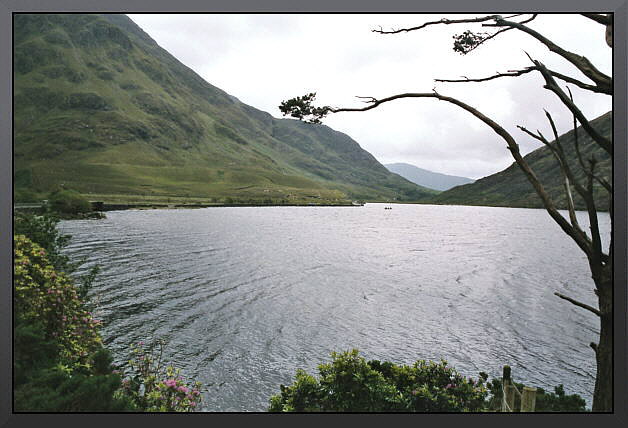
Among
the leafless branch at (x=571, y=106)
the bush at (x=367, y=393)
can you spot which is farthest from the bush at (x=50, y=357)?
the leafless branch at (x=571, y=106)

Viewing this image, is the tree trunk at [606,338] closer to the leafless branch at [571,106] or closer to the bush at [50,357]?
the leafless branch at [571,106]

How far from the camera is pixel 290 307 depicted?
19.2 metres

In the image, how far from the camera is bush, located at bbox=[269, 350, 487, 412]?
6.58m

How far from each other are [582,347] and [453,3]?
1594cm

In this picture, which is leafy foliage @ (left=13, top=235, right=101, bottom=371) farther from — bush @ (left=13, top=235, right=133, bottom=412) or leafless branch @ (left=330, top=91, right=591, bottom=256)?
leafless branch @ (left=330, top=91, right=591, bottom=256)

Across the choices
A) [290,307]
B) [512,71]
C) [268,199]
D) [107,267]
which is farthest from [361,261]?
[268,199]

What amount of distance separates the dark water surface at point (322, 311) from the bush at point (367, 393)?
143 inches

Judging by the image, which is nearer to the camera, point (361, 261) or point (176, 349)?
point (176, 349)

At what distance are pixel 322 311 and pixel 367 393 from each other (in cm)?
1231

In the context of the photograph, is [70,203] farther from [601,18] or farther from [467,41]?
[601,18]

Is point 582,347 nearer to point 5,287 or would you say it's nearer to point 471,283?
point 471,283

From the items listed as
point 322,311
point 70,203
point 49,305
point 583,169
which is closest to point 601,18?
point 583,169

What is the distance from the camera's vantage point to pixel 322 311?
1883cm

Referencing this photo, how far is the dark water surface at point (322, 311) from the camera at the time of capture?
1271 cm
